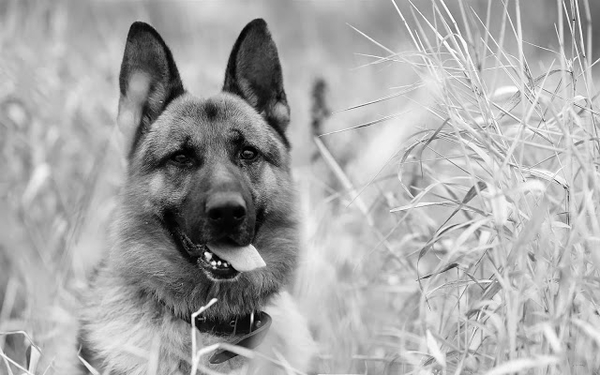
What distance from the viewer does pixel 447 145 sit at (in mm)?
6199

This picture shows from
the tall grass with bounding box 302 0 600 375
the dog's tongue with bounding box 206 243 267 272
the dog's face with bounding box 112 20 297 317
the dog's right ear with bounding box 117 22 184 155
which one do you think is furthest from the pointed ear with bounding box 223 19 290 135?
the tall grass with bounding box 302 0 600 375

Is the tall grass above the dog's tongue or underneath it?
above

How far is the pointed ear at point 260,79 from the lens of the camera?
13.1 feet

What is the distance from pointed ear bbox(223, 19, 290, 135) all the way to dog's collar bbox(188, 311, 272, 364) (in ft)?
3.90

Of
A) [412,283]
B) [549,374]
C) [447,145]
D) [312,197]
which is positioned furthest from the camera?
[447,145]

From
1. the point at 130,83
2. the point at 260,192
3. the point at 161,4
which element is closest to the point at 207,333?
the point at 260,192

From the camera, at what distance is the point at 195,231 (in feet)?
10.8

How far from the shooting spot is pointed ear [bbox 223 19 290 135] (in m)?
4.00

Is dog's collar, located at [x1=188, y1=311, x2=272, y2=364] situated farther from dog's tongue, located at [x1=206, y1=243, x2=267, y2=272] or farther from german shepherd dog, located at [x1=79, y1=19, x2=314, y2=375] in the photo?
dog's tongue, located at [x1=206, y1=243, x2=267, y2=272]

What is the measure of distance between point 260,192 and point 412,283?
1.33m

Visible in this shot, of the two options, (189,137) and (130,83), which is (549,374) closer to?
(189,137)

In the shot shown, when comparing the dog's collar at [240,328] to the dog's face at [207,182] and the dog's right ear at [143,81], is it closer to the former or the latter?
the dog's face at [207,182]

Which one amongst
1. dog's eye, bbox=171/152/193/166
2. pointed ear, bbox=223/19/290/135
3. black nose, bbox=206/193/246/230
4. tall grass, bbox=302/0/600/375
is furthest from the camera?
pointed ear, bbox=223/19/290/135

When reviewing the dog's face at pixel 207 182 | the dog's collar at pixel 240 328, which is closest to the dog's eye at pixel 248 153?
the dog's face at pixel 207 182
